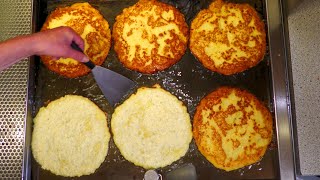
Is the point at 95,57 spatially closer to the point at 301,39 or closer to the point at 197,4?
the point at 197,4

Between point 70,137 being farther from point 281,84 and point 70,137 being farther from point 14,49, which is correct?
point 281,84

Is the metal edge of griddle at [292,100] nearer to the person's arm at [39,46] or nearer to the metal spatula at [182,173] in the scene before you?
the metal spatula at [182,173]

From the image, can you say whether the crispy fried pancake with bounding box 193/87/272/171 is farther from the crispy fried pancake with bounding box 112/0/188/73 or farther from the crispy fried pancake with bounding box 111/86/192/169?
the crispy fried pancake with bounding box 112/0/188/73

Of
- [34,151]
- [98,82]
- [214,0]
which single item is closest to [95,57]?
[98,82]

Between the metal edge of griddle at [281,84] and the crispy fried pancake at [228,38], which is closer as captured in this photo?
the metal edge of griddle at [281,84]

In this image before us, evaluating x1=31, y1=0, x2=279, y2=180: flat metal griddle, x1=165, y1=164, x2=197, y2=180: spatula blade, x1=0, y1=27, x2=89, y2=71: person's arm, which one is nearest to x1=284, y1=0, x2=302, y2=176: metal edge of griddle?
x1=31, y1=0, x2=279, y2=180: flat metal griddle

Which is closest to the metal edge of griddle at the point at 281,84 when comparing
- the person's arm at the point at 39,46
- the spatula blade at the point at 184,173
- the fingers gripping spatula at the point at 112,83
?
the spatula blade at the point at 184,173

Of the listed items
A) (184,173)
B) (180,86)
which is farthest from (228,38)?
(184,173)
